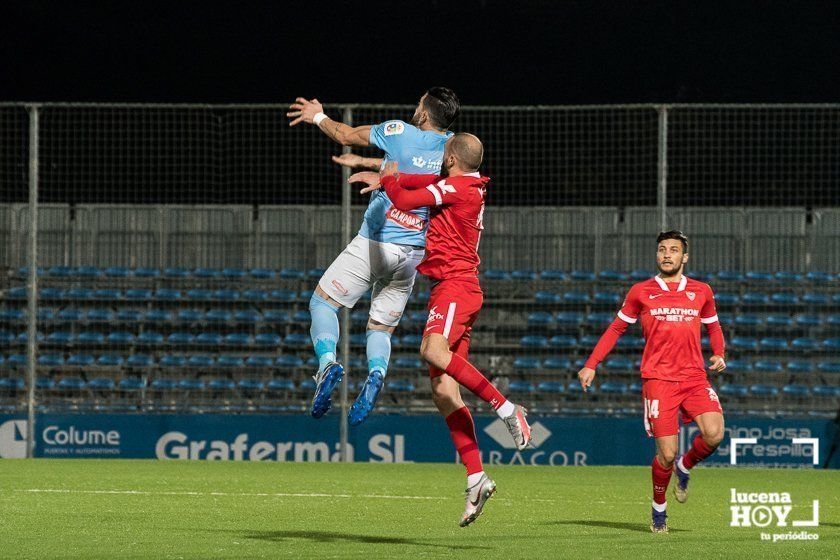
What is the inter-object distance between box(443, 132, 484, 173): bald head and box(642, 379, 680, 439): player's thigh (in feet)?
6.48

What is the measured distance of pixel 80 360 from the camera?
16.8m

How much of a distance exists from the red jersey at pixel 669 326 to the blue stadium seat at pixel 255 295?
9079 mm

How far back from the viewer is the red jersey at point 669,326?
850 cm

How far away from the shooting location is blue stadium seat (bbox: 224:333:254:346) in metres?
17.0

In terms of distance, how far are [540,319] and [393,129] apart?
28.9 feet

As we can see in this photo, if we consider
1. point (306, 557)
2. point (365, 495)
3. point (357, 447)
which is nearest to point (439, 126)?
point (306, 557)

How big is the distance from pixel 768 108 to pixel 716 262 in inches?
111

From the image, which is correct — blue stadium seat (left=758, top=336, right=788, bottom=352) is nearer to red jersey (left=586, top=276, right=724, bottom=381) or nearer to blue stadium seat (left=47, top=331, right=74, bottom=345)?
red jersey (left=586, top=276, right=724, bottom=381)

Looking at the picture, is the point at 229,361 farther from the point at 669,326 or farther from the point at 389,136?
the point at 389,136

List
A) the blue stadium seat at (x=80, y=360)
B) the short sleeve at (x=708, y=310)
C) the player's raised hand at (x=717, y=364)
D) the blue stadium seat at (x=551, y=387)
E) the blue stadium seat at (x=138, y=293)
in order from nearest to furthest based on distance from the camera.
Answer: the player's raised hand at (x=717, y=364), the short sleeve at (x=708, y=310), the blue stadium seat at (x=551, y=387), the blue stadium seat at (x=80, y=360), the blue stadium seat at (x=138, y=293)

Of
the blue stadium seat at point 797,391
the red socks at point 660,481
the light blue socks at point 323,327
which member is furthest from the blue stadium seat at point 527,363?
the light blue socks at point 323,327

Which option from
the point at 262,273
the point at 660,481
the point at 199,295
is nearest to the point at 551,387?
the point at 262,273

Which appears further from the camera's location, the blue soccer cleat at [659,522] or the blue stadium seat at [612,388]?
the blue stadium seat at [612,388]

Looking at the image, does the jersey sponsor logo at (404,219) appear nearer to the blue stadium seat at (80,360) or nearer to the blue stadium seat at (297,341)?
the blue stadium seat at (297,341)
